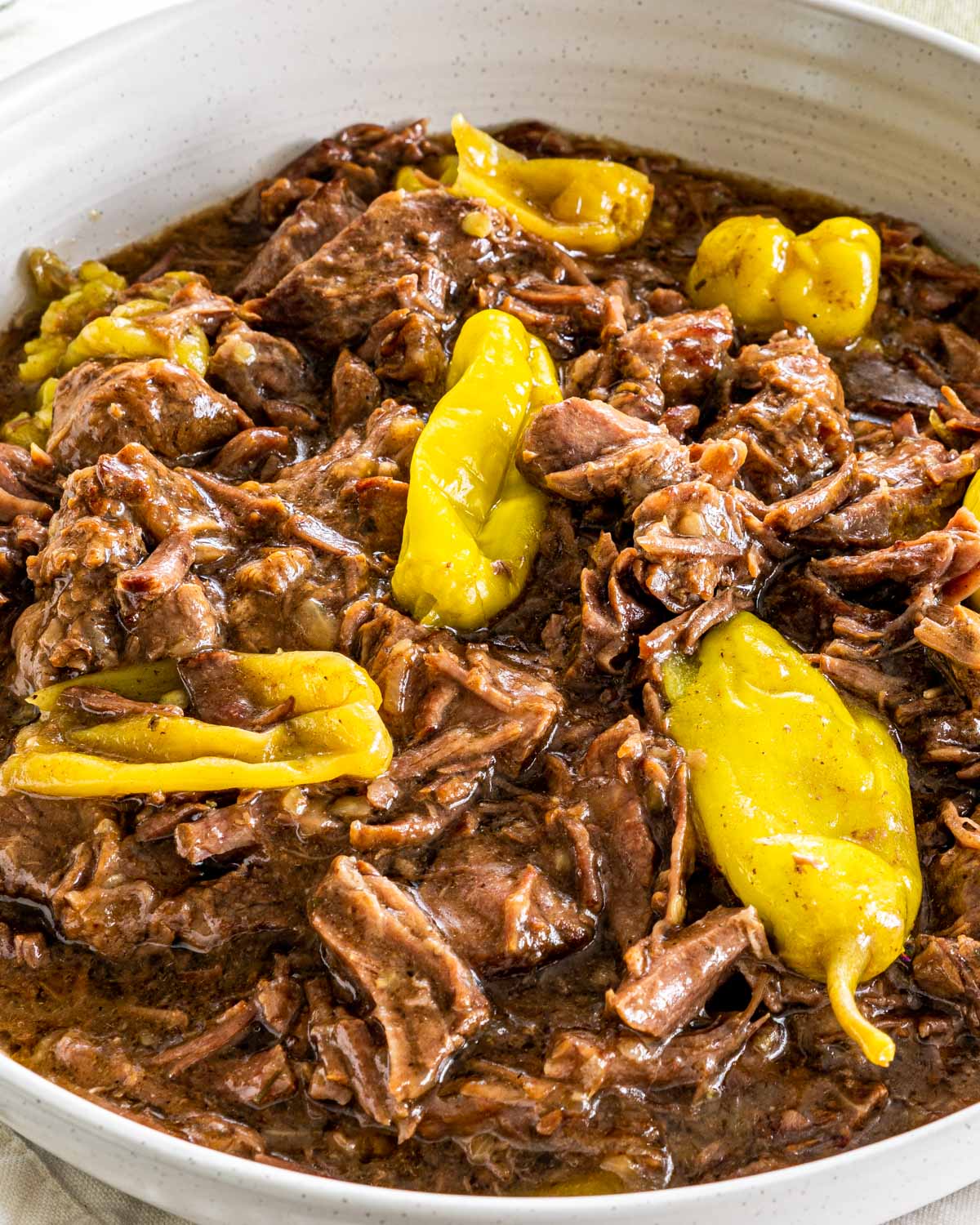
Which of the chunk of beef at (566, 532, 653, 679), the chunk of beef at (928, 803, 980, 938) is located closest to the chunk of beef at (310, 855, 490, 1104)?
the chunk of beef at (566, 532, 653, 679)

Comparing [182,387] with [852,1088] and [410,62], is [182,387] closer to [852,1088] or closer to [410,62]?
[410,62]

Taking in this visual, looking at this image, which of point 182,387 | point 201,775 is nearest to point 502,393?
point 182,387

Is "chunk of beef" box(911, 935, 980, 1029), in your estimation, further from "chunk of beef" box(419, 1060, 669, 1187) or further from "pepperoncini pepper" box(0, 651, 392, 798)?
"pepperoncini pepper" box(0, 651, 392, 798)

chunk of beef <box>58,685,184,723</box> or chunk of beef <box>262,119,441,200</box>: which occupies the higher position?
chunk of beef <box>262,119,441,200</box>

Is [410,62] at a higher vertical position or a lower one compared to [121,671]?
higher

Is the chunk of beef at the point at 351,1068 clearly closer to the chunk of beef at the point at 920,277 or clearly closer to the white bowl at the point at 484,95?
the white bowl at the point at 484,95

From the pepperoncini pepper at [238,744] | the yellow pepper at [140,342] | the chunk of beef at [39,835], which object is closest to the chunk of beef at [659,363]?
the yellow pepper at [140,342]
